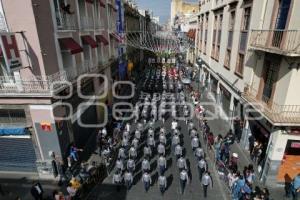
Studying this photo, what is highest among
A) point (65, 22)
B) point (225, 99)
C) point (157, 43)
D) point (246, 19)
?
point (246, 19)

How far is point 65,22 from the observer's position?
14.1 meters

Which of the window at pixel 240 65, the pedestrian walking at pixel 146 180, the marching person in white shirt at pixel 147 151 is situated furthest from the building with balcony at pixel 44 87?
the window at pixel 240 65

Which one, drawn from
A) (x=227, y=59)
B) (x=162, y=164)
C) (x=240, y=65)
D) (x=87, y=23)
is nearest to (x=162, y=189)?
(x=162, y=164)

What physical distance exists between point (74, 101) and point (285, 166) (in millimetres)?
14138

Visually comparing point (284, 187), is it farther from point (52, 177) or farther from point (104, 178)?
point (52, 177)

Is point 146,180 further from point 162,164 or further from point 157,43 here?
point 157,43

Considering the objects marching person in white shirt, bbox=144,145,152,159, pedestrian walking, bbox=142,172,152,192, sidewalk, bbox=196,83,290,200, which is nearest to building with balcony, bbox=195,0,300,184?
sidewalk, bbox=196,83,290,200

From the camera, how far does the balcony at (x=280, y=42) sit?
991cm

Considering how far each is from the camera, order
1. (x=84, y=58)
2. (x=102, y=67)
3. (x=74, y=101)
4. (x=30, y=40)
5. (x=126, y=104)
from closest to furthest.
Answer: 1. (x=30, y=40)
2. (x=74, y=101)
3. (x=84, y=58)
4. (x=102, y=67)
5. (x=126, y=104)

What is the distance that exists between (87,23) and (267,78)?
14.4m

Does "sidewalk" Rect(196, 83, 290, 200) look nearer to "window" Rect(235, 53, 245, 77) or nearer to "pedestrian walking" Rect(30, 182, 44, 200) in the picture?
"window" Rect(235, 53, 245, 77)

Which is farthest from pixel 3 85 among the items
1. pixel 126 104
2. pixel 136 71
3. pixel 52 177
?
pixel 136 71

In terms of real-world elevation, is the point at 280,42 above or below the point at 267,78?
above

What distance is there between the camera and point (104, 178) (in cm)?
1374
